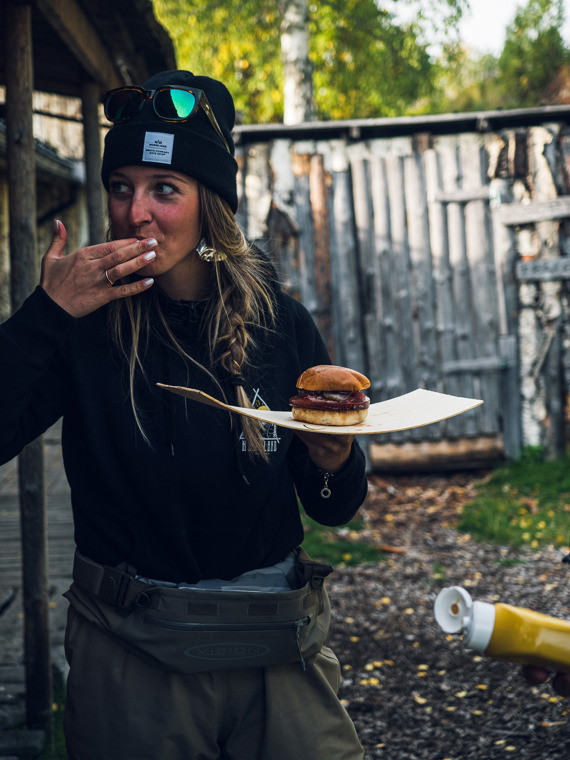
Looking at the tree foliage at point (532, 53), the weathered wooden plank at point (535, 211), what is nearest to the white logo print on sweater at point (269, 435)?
the weathered wooden plank at point (535, 211)

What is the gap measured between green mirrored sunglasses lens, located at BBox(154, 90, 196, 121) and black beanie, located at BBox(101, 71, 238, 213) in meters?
0.02

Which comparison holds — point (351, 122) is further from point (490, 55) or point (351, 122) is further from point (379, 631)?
point (490, 55)

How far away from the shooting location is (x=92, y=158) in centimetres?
438

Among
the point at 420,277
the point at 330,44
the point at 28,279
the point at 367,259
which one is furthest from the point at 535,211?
the point at 330,44

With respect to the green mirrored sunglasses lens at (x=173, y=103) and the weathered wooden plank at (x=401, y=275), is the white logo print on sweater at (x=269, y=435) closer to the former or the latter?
the green mirrored sunglasses lens at (x=173, y=103)

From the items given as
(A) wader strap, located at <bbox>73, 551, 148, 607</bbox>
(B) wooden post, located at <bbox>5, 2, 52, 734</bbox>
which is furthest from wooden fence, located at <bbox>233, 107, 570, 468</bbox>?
(A) wader strap, located at <bbox>73, 551, 148, 607</bbox>

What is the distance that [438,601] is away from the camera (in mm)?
1523

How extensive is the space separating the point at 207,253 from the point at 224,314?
17 centimetres

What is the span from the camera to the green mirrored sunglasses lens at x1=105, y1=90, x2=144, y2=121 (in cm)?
202

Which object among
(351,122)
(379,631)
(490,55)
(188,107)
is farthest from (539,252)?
(490,55)

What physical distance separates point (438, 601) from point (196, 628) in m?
0.59

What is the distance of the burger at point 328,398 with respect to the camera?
1.85 meters

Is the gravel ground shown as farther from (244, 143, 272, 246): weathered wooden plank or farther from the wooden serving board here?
(244, 143, 272, 246): weathered wooden plank

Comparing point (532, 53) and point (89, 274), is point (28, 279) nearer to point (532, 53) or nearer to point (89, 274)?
point (89, 274)
